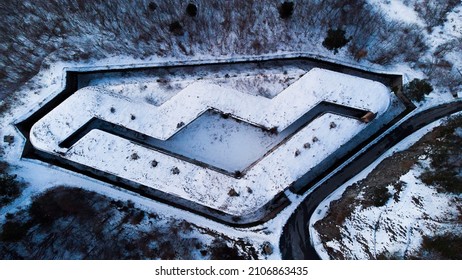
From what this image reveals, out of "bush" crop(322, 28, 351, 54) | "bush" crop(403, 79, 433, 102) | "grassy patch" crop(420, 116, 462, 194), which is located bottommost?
"grassy patch" crop(420, 116, 462, 194)

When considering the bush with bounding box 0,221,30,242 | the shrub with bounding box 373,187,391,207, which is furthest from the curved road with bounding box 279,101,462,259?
the bush with bounding box 0,221,30,242

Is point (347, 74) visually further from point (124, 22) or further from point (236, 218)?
point (124, 22)

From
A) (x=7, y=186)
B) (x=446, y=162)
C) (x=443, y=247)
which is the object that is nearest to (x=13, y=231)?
(x=7, y=186)

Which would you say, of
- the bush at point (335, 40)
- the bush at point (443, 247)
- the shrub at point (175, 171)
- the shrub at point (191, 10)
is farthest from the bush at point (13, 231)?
the bush at point (443, 247)

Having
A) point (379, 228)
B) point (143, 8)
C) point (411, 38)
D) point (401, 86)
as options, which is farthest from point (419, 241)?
point (143, 8)

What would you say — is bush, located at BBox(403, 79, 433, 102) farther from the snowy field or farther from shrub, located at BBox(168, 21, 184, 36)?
shrub, located at BBox(168, 21, 184, 36)

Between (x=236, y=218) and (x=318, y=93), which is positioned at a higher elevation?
(x=318, y=93)
